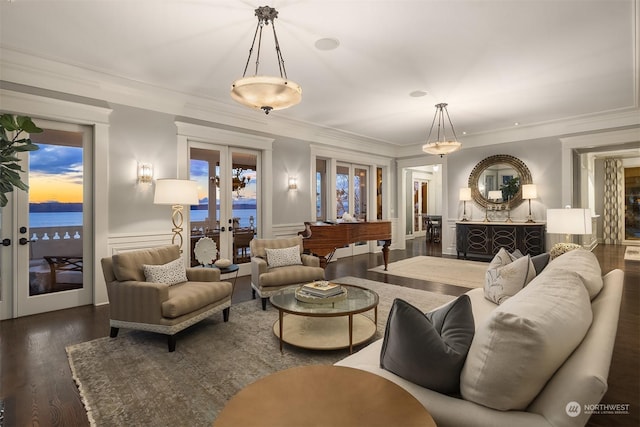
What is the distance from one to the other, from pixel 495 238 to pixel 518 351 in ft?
21.4

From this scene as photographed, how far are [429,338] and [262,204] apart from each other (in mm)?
4833

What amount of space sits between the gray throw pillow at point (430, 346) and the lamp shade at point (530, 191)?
6.34 meters

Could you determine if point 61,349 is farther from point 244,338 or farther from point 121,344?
point 244,338

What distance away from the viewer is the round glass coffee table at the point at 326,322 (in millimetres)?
2607

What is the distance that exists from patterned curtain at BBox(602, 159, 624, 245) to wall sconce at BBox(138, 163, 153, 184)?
11.6 m

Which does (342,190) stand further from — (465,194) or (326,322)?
(326,322)

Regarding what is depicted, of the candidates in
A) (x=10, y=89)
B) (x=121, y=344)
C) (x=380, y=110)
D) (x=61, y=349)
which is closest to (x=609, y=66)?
(x=380, y=110)

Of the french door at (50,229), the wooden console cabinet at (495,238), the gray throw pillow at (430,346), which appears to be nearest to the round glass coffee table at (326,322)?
the gray throw pillow at (430,346)

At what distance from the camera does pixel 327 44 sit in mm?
3281

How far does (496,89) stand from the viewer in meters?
4.56

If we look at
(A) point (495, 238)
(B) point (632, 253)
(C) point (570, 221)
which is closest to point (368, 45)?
(C) point (570, 221)

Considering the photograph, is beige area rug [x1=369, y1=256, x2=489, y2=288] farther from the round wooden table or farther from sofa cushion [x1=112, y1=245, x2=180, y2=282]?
the round wooden table

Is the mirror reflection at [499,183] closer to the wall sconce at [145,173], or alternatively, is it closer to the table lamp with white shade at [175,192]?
the table lamp with white shade at [175,192]

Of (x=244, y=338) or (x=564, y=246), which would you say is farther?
(x=564, y=246)
